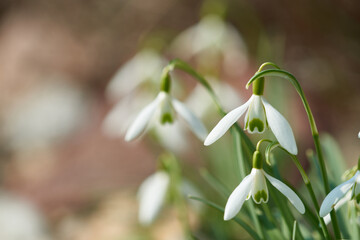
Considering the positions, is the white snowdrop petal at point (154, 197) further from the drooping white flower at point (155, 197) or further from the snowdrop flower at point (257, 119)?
the snowdrop flower at point (257, 119)

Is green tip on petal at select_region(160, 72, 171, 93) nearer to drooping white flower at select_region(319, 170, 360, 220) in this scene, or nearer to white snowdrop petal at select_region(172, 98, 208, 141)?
white snowdrop petal at select_region(172, 98, 208, 141)

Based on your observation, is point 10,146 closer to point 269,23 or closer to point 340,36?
point 269,23

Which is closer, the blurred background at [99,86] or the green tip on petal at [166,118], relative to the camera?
the green tip on petal at [166,118]

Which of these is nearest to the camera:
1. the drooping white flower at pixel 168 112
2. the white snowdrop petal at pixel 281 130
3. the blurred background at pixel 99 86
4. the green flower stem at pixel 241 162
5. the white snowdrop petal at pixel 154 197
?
the white snowdrop petal at pixel 281 130

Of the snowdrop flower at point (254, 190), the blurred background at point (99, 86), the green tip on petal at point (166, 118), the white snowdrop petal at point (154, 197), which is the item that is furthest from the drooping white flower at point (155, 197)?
the blurred background at point (99, 86)

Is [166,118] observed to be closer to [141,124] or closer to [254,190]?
[141,124]

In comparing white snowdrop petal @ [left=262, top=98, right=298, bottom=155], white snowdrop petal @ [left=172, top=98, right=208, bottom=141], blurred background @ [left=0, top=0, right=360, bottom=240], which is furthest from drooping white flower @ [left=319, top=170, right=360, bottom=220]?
blurred background @ [left=0, top=0, right=360, bottom=240]

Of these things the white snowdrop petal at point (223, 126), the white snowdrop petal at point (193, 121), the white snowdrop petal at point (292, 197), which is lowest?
the white snowdrop petal at point (292, 197)
